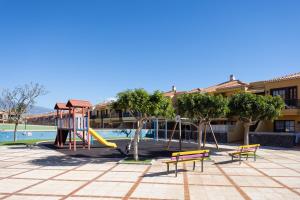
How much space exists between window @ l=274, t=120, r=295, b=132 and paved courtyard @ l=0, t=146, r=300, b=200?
16355mm

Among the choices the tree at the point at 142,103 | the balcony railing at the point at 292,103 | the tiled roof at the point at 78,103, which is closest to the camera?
the tree at the point at 142,103

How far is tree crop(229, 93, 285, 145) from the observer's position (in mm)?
20641

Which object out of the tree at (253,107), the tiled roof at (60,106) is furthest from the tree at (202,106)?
the tiled roof at (60,106)

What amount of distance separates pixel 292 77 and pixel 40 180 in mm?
27336

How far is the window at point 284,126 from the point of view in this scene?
→ 3155 cm

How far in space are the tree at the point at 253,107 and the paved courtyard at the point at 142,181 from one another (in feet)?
15.7

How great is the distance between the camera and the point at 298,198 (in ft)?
31.2

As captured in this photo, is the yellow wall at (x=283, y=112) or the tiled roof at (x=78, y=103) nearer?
the tiled roof at (x=78, y=103)

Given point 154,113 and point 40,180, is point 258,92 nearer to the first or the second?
point 154,113

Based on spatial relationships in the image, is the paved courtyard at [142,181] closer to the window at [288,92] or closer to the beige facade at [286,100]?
the beige facade at [286,100]

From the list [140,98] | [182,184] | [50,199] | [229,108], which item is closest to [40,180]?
[50,199]

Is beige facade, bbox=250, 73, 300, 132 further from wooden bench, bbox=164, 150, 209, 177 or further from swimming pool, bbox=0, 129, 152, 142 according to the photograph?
wooden bench, bbox=164, 150, 209, 177

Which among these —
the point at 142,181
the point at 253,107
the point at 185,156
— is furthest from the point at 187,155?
the point at 253,107

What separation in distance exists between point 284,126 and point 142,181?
25063 mm
